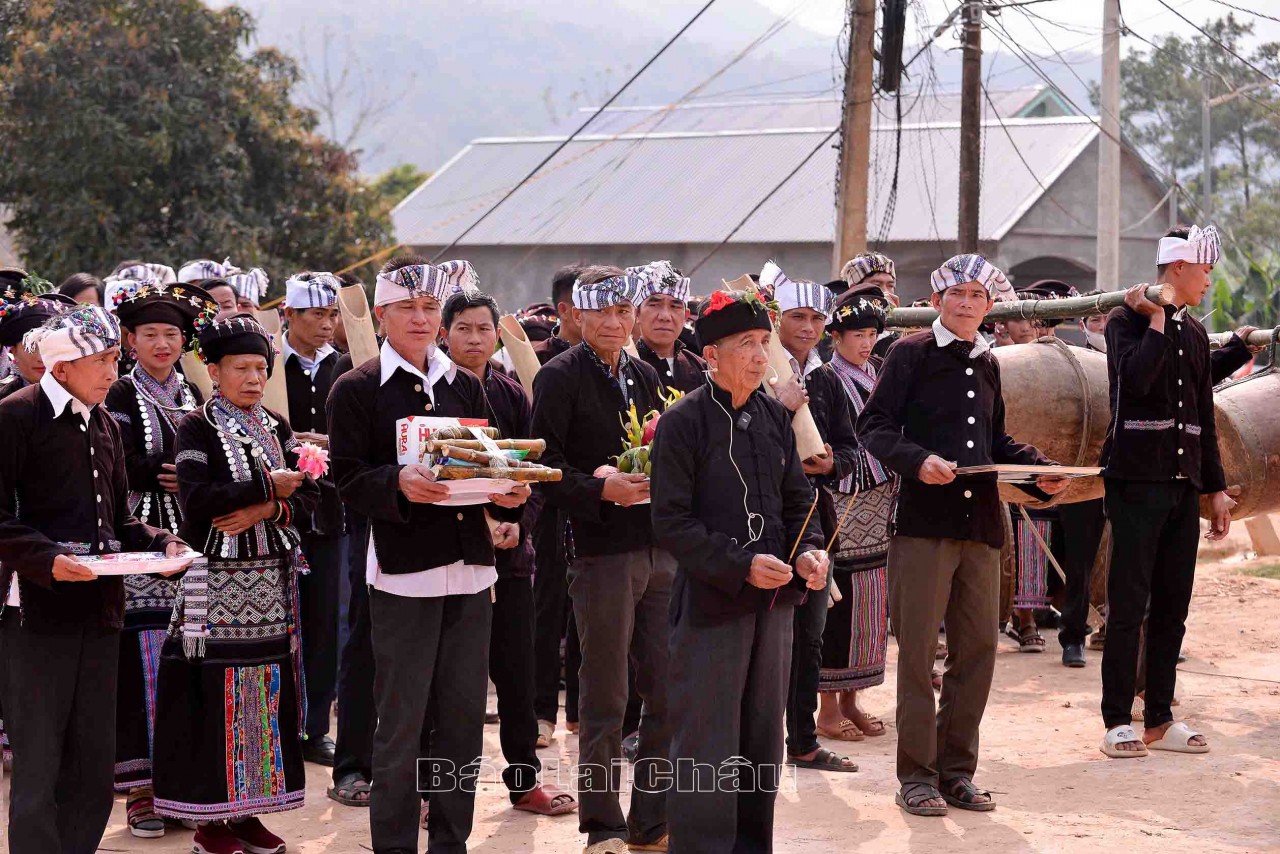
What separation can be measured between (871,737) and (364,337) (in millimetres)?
3544

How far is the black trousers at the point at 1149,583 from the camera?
7.79m

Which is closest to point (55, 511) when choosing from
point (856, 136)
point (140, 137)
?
point (856, 136)

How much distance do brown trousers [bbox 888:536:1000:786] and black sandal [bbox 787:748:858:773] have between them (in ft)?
2.29

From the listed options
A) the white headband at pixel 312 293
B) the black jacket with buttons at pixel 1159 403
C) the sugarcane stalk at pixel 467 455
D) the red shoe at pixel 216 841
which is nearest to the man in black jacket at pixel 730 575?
the sugarcane stalk at pixel 467 455

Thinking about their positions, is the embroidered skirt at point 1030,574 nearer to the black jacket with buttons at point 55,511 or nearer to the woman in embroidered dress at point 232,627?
the woman in embroidered dress at point 232,627

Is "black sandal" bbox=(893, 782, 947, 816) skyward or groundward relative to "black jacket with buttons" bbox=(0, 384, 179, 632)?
groundward

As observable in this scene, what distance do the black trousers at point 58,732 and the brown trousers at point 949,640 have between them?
11.4 ft

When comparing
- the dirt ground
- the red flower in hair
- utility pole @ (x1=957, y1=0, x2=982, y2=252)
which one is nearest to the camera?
the red flower in hair

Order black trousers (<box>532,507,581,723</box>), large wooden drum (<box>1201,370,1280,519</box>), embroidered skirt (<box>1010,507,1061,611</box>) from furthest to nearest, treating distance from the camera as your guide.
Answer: embroidered skirt (<box>1010,507,1061,611</box>)
large wooden drum (<box>1201,370,1280,519</box>)
black trousers (<box>532,507,581,723</box>)

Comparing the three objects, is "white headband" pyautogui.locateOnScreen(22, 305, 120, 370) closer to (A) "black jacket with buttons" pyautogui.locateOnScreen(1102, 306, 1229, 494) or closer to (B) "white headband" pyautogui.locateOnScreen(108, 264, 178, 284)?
(B) "white headband" pyautogui.locateOnScreen(108, 264, 178, 284)

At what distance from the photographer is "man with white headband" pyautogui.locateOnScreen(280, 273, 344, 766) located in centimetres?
771

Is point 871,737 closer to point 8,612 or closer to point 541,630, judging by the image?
point 541,630

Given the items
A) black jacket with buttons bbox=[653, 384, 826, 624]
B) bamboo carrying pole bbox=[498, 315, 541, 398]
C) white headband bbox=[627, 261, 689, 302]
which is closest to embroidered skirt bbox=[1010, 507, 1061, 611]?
bamboo carrying pole bbox=[498, 315, 541, 398]

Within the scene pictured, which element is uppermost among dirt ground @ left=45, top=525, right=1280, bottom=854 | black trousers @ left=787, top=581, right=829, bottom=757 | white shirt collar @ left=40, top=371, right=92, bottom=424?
white shirt collar @ left=40, top=371, right=92, bottom=424
